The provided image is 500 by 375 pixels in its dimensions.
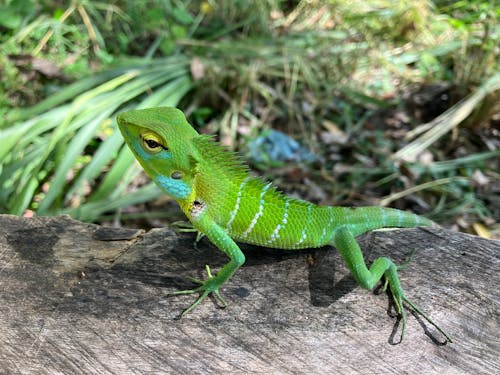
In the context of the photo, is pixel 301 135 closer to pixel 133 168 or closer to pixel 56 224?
pixel 133 168

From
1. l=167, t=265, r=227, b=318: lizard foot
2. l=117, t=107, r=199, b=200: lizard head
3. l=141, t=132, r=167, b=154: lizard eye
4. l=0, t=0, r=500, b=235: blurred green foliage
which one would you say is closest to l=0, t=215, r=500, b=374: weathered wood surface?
l=167, t=265, r=227, b=318: lizard foot

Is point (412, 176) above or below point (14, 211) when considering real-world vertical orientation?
below

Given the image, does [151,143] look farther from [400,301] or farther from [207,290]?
[400,301]

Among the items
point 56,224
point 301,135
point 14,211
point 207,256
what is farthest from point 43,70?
point 207,256

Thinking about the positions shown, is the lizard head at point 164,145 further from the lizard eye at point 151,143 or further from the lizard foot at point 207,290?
the lizard foot at point 207,290

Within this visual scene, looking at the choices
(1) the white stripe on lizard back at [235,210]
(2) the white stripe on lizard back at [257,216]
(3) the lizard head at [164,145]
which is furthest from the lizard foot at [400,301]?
(3) the lizard head at [164,145]

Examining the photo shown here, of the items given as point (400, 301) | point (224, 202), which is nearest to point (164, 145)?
point (224, 202)

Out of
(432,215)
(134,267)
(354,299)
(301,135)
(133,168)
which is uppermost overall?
(134,267)
